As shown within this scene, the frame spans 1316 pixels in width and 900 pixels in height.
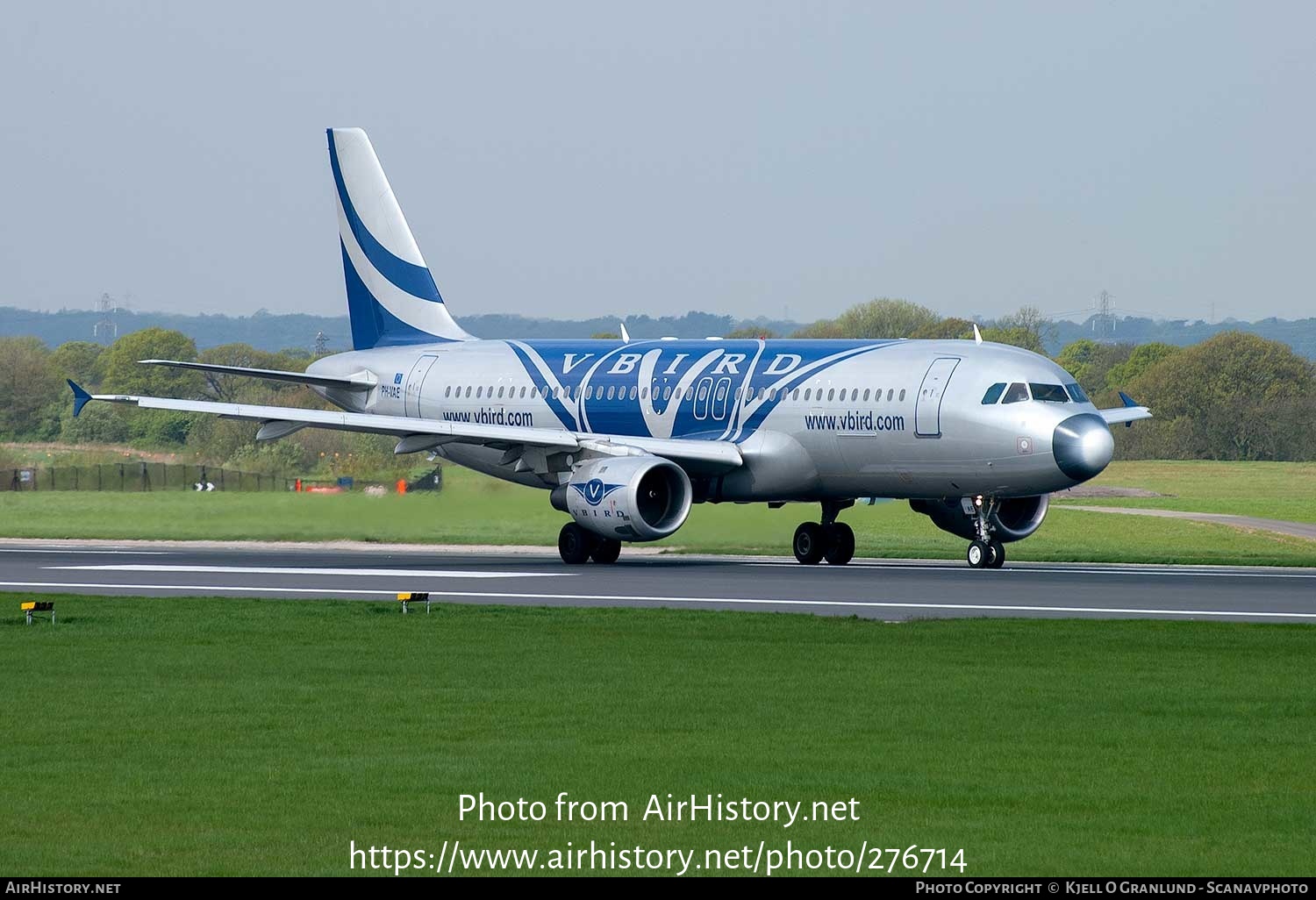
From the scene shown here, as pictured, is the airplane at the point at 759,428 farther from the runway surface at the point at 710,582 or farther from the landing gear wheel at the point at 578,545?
the runway surface at the point at 710,582

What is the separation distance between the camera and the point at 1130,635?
74.7 ft

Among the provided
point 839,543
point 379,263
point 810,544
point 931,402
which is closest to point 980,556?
point 931,402

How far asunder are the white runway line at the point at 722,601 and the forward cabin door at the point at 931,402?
27.1 ft

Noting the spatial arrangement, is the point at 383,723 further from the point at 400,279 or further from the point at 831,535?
the point at 400,279

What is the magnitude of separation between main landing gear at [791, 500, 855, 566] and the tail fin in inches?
480

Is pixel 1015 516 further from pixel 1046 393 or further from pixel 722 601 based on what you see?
pixel 722 601

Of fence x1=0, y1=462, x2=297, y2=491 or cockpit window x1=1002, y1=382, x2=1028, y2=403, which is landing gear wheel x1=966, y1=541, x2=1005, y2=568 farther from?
fence x1=0, y1=462, x2=297, y2=491

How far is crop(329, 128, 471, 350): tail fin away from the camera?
1924 inches

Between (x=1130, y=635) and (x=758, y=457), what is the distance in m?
16.5

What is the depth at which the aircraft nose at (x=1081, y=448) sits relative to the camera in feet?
115

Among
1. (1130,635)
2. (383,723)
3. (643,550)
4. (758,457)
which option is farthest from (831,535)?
(383,723)

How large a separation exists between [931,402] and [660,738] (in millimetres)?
22154

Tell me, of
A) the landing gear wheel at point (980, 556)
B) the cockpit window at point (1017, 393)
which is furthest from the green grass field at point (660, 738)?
the landing gear wheel at point (980, 556)

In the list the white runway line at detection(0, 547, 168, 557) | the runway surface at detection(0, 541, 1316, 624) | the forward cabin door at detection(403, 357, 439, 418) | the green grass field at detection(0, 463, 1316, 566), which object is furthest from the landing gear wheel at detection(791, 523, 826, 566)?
the white runway line at detection(0, 547, 168, 557)
